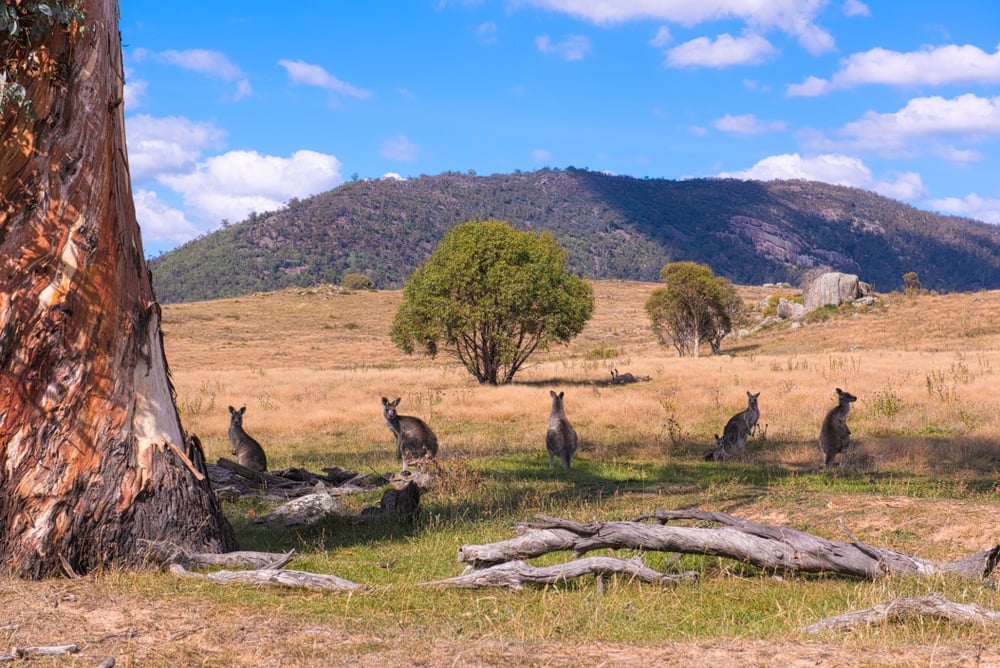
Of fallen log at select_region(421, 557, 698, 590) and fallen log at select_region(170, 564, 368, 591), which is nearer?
fallen log at select_region(170, 564, 368, 591)

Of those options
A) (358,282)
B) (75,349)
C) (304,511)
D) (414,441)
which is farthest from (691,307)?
(358,282)

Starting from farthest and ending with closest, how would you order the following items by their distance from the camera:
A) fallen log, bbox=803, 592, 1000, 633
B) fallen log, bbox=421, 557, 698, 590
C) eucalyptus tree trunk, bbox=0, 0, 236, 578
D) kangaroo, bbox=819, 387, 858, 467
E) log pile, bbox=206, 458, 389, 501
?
1. kangaroo, bbox=819, 387, 858, 467
2. log pile, bbox=206, 458, 389, 501
3. eucalyptus tree trunk, bbox=0, 0, 236, 578
4. fallen log, bbox=421, 557, 698, 590
5. fallen log, bbox=803, 592, 1000, 633

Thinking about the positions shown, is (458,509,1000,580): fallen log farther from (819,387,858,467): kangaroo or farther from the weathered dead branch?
(819,387,858,467): kangaroo

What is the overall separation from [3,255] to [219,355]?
59190 mm

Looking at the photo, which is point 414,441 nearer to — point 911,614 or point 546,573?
point 546,573

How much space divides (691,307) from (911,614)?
55161mm

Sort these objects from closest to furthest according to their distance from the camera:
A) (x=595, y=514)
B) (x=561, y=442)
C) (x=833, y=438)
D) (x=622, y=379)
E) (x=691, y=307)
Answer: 1. (x=595, y=514)
2. (x=833, y=438)
3. (x=561, y=442)
4. (x=622, y=379)
5. (x=691, y=307)

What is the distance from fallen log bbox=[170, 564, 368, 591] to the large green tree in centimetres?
2737

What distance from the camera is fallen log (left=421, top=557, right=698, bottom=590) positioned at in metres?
7.68

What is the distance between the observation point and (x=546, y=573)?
777cm

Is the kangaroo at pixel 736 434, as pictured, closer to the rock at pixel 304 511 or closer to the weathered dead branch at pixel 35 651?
the rock at pixel 304 511

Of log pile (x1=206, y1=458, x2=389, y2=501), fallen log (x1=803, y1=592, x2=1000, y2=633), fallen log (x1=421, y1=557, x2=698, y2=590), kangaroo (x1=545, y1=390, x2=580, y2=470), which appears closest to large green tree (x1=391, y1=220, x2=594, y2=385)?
kangaroo (x1=545, y1=390, x2=580, y2=470)

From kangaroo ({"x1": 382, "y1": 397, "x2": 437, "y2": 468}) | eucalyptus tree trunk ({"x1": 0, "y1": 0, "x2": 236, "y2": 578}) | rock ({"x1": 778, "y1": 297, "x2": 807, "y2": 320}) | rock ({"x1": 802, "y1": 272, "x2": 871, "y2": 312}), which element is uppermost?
rock ({"x1": 802, "y1": 272, "x2": 871, "y2": 312})

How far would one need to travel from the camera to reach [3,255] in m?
8.17
